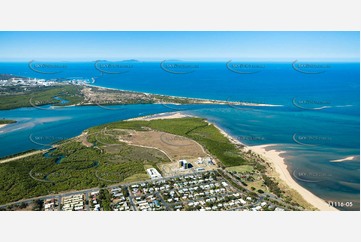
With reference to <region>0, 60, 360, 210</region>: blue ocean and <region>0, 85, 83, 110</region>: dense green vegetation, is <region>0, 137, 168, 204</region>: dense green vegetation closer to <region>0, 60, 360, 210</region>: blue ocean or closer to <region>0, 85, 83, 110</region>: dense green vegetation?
<region>0, 60, 360, 210</region>: blue ocean

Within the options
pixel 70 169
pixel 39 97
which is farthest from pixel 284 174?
pixel 39 97

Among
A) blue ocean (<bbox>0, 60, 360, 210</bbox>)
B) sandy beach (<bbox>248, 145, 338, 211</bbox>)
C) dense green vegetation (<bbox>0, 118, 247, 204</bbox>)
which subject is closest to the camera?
sandy beach (<bbox>248, 145, 338, 211</bbox>)

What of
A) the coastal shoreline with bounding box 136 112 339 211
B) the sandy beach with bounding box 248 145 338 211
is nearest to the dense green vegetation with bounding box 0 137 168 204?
the coastal shoreline with bounding box 136 112 339 211

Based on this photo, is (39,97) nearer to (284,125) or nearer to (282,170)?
(284,125)

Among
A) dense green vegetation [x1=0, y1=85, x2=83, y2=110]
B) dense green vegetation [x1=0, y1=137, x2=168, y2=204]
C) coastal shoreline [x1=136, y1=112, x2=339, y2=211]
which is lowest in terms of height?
dense green vegetation [x1=0, y1=137, x2=168, y2=204]

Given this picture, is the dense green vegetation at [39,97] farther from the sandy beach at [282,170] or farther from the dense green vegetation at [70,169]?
the sandy beach at [282,170]

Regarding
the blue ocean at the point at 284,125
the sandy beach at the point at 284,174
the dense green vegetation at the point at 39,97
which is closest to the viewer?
the sandy beach at the point at 284,174

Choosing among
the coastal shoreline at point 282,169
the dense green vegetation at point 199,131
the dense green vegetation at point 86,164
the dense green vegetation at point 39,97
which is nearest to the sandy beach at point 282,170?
the coastal shoreline at point 282,169
